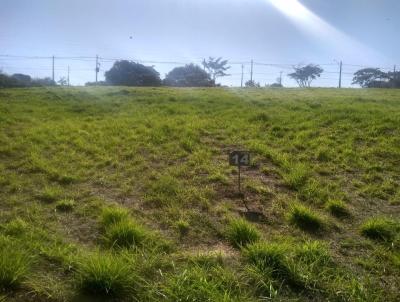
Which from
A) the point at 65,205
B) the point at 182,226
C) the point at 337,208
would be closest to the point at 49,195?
the point at 65,205

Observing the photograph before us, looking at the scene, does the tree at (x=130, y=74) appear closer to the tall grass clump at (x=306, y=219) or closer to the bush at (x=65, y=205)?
the bush at (x=65, y=205)

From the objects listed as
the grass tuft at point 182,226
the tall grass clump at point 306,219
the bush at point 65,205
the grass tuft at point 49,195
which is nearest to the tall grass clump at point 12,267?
the bush at point 65,205

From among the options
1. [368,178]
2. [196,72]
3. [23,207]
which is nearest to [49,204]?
[23,207]

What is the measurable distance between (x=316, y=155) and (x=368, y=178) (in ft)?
4.69

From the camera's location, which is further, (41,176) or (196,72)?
(196,72)

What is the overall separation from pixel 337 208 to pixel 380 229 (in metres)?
0.82

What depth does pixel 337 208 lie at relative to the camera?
5430 mm

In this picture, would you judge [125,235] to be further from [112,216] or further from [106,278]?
[106,278]

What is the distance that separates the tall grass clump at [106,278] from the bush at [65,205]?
1.97 m

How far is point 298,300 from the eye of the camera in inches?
127

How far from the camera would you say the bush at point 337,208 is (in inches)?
210

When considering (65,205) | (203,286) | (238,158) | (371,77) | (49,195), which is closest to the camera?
(203,286)

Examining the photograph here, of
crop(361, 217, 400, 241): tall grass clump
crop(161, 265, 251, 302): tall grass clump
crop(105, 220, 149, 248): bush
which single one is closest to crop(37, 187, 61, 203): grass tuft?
crop(105, 220, 149, 248): bush

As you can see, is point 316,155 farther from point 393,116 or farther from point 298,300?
point 298,300
